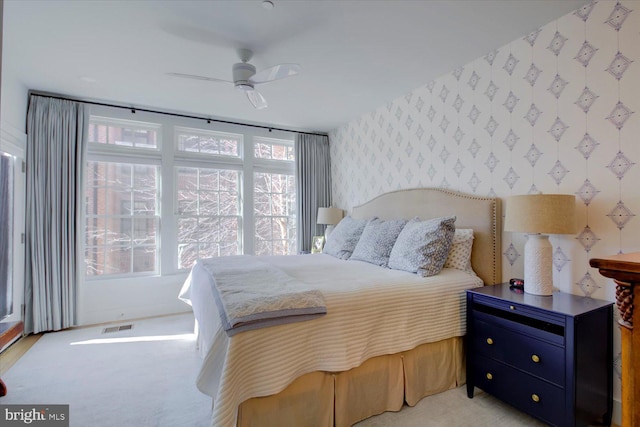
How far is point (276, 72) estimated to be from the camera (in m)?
2.54

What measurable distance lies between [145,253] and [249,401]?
321 cm

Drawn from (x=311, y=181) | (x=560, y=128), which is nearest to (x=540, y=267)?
(x=560, y=128)

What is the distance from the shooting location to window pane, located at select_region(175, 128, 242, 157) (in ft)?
14.5

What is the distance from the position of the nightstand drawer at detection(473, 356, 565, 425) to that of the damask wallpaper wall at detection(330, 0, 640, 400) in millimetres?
738

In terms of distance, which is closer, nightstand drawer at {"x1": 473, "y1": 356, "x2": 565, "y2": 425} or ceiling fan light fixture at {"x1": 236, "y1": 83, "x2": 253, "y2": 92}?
nightstand drawer at {"x1": 473, "y1": 356, "x2": 565, "y2": 425}

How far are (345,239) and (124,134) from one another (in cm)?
309

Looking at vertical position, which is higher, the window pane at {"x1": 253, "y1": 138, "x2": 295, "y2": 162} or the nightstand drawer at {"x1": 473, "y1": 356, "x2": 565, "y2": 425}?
the window pane at {"x1": 253, "y1": 138, "x2": 295, "y2": 162}

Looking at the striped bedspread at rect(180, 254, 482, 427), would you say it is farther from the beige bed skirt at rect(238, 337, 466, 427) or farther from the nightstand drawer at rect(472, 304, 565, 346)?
the nightstand drawer at rect(472, 304, 565, 346)

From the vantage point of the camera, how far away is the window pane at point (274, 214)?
4895 mm

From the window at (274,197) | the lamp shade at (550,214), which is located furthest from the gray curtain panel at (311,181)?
the lamp shade at (550,214)

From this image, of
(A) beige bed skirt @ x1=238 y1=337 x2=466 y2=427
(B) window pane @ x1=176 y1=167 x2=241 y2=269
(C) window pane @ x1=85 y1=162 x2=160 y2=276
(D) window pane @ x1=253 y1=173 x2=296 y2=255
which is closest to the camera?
(A) beige bed skirt @ x1=238 y1=337 x2=466 y2=427

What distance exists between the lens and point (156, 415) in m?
2.10

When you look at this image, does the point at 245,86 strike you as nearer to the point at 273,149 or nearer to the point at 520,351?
the point at 273,149

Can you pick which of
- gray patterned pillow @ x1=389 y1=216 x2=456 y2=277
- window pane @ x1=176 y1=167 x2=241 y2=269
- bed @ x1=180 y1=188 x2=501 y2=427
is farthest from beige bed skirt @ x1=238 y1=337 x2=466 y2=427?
window pane @ x1=176 y1=167 x2=241 y2=269
